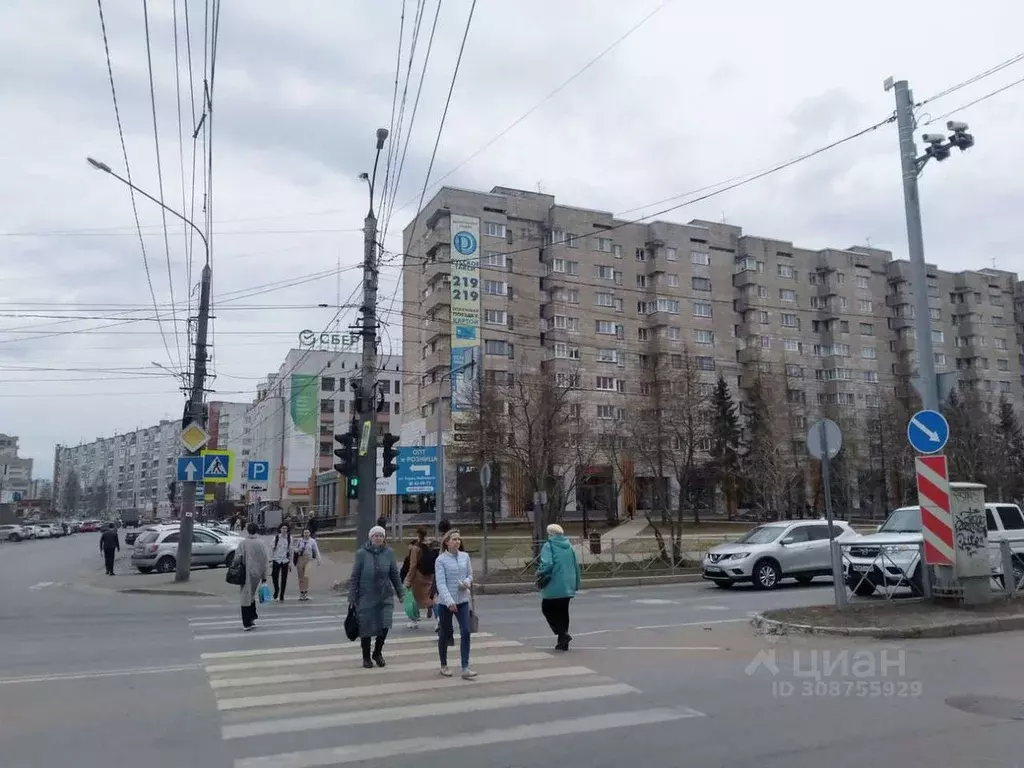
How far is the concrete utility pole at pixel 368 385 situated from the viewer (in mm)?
20078

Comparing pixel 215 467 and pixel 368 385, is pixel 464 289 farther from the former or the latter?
pixel 368 385

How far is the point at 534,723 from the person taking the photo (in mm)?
6785

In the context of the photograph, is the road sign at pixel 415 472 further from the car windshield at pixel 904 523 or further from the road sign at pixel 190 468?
the car windshield at pixel 904 523

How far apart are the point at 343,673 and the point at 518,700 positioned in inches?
92.7

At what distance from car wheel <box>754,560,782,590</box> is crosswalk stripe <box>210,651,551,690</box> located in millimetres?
11301

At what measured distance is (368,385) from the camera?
20703 mm

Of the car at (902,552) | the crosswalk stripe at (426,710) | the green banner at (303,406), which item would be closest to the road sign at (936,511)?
the car at (902,552)

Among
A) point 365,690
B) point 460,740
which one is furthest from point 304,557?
point 460,740

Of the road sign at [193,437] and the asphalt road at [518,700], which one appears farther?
the road sign at [193,437]

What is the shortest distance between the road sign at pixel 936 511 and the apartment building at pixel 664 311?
4004 cm

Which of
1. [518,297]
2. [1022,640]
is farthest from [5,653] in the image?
[518,297]

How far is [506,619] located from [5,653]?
761 cm

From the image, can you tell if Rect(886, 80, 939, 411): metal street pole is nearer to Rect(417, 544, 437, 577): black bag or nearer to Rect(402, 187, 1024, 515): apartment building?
Rect(417, 544, 437, 577): black bag

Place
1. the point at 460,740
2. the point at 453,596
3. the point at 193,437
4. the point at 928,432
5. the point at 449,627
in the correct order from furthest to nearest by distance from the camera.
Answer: the point at 193,437 < the point at 928,432 < the point at 453,596 < the point at 449,627 < the point at 460,740
